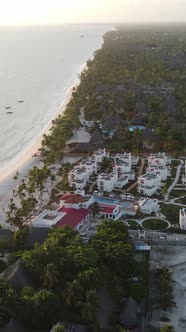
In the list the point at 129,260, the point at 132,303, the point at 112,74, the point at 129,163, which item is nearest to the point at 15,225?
the point at 129,260

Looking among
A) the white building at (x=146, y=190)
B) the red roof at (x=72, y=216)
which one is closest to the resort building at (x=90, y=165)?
the white building at (x=146, y=190)

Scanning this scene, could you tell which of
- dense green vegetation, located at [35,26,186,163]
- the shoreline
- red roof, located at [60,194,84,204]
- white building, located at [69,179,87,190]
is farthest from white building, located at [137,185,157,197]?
the shoreline

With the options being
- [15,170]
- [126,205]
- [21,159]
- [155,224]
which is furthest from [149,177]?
[21,159]

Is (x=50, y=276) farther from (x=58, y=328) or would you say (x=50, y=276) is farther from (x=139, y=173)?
(x=139, y=173)

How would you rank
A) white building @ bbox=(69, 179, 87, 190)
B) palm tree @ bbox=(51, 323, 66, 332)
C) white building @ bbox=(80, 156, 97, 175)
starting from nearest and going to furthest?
palm tree @ bbox=(51, 323, 66, 332)
white building @ bbox=(69, 179, 87, 190)
white building @ bbox=(80, 156, 97, 175)

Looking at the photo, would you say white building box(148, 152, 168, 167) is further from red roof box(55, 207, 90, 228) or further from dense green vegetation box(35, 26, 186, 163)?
red roof box(55, 207, 90, 228)

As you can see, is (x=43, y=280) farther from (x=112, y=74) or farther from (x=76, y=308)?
(x=112, y=74)
